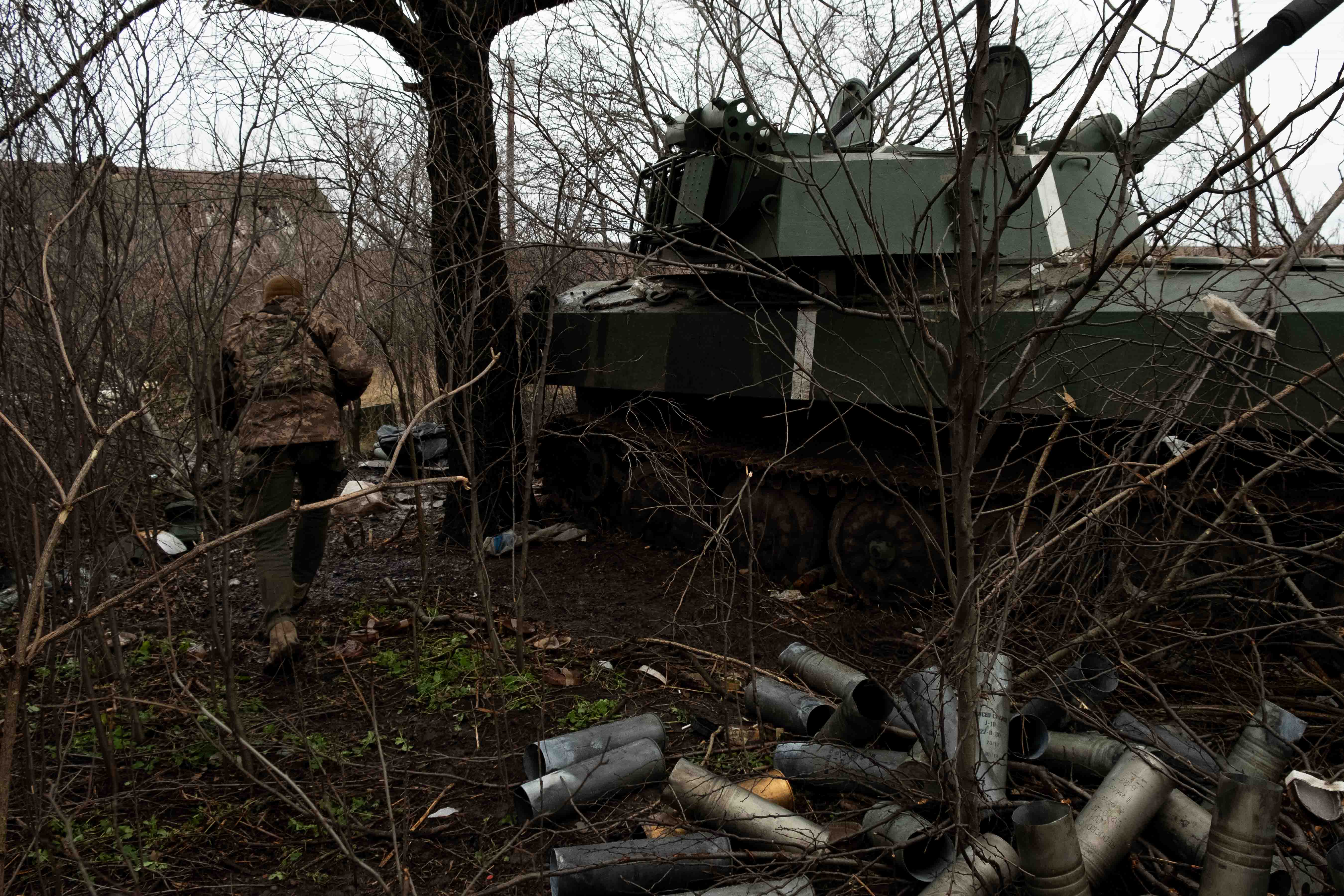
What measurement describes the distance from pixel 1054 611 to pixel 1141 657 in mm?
389

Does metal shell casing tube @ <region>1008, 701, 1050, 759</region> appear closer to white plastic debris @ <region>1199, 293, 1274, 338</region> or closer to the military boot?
white plastic debris @ <region>1199, 293, 1274, 338</region>

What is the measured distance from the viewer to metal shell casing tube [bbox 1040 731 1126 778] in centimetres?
338

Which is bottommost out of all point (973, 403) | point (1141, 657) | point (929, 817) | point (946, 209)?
point (929, 817)

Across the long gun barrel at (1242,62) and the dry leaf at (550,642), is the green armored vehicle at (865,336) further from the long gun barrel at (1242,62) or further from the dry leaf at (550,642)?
the dry leaf at (550,642)

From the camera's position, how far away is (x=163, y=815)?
144 inches

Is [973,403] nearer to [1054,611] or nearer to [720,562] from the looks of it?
[1054,611]

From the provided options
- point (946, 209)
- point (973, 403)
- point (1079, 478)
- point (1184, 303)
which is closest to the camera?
point (973, 403)

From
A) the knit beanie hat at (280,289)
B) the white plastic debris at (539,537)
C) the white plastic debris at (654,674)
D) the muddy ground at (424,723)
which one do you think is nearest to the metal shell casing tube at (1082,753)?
the muddy ground at (424,723)

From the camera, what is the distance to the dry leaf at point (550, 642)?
5562 millimetres

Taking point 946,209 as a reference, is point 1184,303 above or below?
below

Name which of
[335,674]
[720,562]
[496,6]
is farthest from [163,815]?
[496,6]

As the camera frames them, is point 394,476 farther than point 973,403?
Yes

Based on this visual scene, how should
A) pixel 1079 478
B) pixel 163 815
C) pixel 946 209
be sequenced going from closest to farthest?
pixel 163 815
pixel 1079 478
pixel 946 209

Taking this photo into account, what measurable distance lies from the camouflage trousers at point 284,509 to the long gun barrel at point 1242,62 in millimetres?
4356
